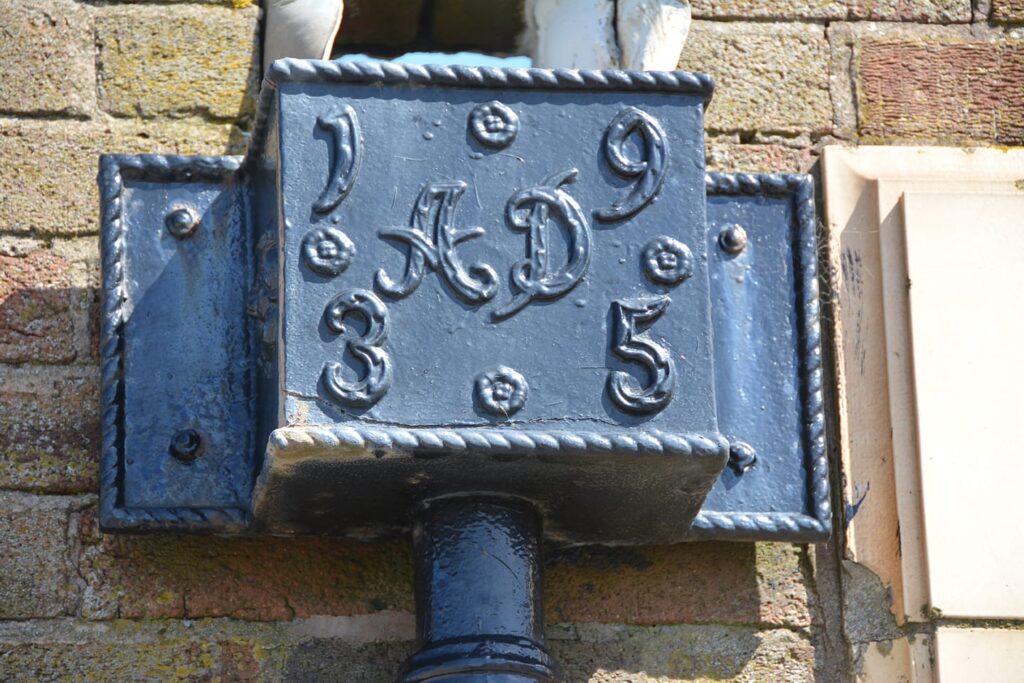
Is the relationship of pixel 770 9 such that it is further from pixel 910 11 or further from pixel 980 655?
pixel 980 655

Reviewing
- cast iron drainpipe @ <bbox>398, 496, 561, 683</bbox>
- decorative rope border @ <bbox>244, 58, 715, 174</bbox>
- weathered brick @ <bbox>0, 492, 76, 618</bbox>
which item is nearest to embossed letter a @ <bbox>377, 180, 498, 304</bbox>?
decorative rope border @ <bbox>244, 58, 715, 174</bbox>

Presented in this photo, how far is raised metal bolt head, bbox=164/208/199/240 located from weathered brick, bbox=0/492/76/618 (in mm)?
423

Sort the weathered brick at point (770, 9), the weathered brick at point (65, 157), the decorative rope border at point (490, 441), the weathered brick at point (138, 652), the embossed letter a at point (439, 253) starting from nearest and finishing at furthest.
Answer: the decorative rope border at point (490, 441) → the embossed letter a at point (439, 253) → the weathered brick at point (138, 652) → the weathered brick at point (65, 157) → the weathered brick at point (770, 9)

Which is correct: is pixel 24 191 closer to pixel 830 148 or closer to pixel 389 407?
pixel 389 407

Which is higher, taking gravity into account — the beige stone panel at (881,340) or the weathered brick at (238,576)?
the beige stone panel at (881,340)

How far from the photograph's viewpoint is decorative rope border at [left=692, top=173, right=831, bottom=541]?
8.67ft

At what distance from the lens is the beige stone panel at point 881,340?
271 cm

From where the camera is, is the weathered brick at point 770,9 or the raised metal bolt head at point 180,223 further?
the weathered brick at point 770,9

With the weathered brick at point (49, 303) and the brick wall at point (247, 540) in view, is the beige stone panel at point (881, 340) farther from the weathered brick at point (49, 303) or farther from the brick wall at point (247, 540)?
the weathered brick at point (49, 303)

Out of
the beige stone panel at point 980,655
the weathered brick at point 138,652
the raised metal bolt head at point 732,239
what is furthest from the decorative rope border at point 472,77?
the beige stone panel at point 980,655

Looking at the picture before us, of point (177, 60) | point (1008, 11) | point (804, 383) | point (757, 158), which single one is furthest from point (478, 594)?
point (1008, 11)

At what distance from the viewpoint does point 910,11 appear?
3.10m

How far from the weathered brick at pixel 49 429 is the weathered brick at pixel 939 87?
1328 millimetres

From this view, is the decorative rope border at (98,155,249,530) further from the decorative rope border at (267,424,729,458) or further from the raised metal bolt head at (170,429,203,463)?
the decorative rope border at (267,424,729,458)
